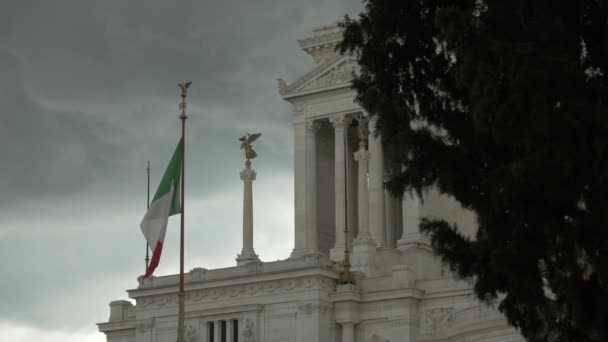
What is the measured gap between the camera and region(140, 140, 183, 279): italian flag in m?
56.3

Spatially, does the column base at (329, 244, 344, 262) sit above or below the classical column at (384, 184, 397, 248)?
below

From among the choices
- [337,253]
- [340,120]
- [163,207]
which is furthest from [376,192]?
[163,207]

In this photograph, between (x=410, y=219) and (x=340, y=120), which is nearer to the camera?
(x=410, y=219)

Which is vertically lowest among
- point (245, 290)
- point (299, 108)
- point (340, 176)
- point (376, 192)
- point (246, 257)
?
point (245, 290)

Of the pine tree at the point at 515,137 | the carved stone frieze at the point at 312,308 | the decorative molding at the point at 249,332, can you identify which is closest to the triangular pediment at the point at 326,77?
the carved stone frieze at the point at 312,308

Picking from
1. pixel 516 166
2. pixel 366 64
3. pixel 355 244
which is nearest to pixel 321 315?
pixel 355 244

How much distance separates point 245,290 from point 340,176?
12.4m

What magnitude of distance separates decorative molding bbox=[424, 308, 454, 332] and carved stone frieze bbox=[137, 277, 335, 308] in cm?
487

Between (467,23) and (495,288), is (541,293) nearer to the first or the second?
(495,288)

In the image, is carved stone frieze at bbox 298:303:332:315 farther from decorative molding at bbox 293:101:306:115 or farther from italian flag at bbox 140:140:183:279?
decorative molding at bbox 293:101:306:115

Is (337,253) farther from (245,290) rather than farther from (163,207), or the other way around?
(163,207)

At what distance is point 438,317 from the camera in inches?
2506

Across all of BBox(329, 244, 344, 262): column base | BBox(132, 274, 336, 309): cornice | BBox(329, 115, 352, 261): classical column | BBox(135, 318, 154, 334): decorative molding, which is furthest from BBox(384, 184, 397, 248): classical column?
BBox(135, 318, 154, 334): decorative molding

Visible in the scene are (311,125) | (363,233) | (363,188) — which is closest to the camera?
(363,233)
